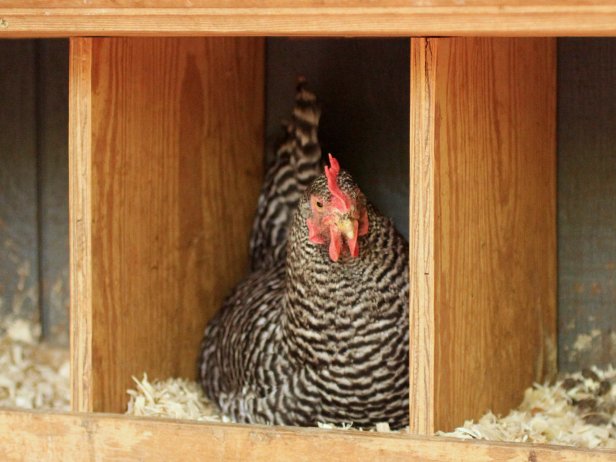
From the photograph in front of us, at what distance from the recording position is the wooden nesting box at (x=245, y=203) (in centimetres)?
207

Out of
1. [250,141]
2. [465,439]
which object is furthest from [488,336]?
[250,141]

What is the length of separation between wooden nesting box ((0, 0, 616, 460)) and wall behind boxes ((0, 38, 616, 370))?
68 mm

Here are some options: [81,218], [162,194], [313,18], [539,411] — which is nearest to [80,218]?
[81,218]

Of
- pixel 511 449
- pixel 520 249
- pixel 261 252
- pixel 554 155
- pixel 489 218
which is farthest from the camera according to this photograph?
pixel 261 252

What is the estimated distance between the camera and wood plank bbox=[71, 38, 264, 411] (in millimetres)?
2459

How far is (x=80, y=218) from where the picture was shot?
2.41 m

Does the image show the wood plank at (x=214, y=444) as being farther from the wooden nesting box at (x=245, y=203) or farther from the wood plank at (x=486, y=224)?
the wood plank at (x=486, y=224)

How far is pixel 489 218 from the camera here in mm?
2443

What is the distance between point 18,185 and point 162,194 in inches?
31.6

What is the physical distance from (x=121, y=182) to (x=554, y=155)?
1.10m

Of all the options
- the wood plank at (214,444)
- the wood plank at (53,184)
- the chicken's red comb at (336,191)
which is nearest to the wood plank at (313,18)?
the chicken's red comb at (336,191)

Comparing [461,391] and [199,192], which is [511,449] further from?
[199,192]

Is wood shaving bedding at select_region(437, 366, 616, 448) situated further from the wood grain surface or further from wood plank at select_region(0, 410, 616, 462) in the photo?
the wood grain surface

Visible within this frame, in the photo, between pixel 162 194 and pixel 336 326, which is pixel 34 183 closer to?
pixel 162 194
